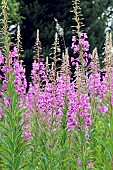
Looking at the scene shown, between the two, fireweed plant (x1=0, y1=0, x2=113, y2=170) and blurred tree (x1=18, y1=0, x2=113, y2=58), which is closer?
fireweed plant (x1=0, y1=0, x2=113, y2=170)

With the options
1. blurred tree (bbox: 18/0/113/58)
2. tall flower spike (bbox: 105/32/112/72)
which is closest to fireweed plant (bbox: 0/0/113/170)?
tall flower spike (bbox: 105/32/112/72)

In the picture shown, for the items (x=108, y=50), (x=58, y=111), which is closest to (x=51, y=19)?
(x=58, y=111)

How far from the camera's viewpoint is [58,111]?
5.78m

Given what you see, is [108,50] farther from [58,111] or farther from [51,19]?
[51,19]

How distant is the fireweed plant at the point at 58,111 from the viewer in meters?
4.79

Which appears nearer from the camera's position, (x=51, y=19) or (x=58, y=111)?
(x=58, y=111)

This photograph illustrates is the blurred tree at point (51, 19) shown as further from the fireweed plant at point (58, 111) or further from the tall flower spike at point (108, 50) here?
the tall flower spike at point (108, 50)

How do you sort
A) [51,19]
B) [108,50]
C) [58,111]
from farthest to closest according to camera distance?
[51,19] < [58,111] < [108,50]

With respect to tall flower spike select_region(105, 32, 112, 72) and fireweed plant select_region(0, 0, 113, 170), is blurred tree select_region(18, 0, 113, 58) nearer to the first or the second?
fireweed plant select_region(0, 0, 113, 170)

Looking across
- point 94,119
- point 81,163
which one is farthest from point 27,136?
point 81,163

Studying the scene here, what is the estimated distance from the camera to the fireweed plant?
15.7ft

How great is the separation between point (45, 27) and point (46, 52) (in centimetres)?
130

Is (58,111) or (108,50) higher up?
(108,50)

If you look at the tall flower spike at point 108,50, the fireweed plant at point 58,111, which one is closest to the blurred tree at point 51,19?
the fireweed plant at point 58,111
